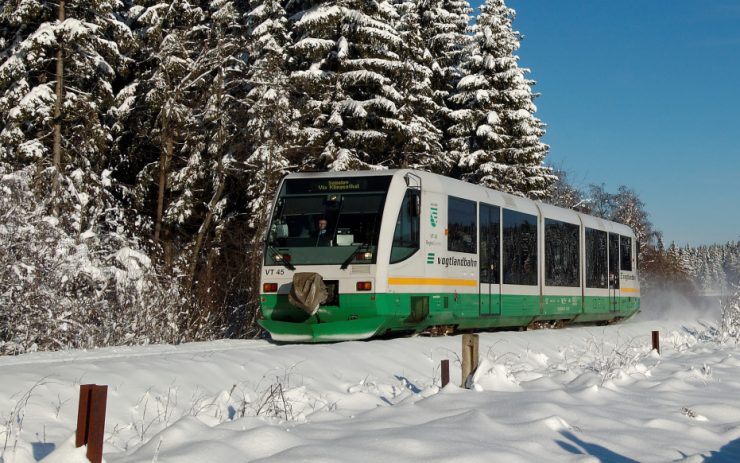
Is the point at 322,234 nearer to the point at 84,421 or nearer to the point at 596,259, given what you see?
the point at 84,421

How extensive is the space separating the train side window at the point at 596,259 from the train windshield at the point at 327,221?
1063 cm

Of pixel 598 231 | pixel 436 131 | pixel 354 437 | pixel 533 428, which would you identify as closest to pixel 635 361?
pixel 533 428

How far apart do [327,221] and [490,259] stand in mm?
4343

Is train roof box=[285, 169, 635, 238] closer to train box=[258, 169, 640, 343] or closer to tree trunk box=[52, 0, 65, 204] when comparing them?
train box=[258, 169, 640, 343]

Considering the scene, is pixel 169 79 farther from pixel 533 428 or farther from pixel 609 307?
pixel 533 428

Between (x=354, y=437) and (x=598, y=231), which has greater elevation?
(x=598, y=231)

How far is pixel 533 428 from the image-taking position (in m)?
7.77

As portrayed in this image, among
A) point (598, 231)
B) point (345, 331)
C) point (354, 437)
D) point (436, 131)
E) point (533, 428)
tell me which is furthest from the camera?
point (436, 131)

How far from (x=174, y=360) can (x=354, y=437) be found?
4.28 metres

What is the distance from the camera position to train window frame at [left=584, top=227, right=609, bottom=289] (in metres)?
25.4

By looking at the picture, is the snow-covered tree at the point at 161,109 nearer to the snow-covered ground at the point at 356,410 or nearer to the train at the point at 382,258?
the train at the point at 382,258

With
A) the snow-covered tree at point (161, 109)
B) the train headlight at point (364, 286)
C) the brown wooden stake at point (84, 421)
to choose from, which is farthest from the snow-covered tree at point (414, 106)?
the brown wooden stake at point (84, 421)

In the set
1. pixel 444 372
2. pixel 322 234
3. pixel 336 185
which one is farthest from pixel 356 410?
pixel 336 185

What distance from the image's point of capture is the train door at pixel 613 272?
2740 cm
